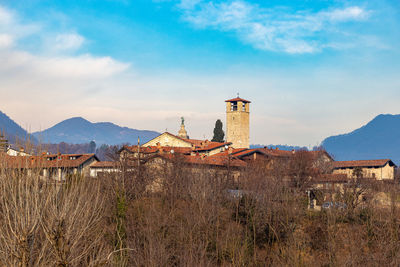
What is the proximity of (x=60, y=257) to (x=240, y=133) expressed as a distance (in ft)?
229

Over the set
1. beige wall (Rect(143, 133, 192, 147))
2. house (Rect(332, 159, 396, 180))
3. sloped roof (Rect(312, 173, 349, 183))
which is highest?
beige wall (Rect(143, 133, 192, 147))

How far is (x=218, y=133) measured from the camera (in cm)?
8619

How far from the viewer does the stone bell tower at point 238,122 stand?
77562 millimetres

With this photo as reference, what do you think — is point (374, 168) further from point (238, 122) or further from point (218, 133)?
point (218, 133)

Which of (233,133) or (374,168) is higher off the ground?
(233,133)

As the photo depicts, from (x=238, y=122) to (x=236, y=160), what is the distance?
78.0ft

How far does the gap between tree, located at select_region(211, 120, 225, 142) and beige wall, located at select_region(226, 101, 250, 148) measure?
261 inches

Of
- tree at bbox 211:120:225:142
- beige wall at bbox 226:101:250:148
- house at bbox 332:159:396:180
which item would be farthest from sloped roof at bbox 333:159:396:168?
tree at bbox 211:120:225:142

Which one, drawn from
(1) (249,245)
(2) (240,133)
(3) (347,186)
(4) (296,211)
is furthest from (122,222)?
(2) (240,133)

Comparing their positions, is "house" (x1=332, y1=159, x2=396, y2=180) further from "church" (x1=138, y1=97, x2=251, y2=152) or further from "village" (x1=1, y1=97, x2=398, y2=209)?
"church" (x1=138, y1=97, x2=251, y2=152)

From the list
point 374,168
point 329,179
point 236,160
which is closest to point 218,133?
point 236,160

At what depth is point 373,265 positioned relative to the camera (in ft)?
63.3

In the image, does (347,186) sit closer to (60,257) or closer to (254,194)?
(254,194)

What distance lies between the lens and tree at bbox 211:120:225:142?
282 feet
